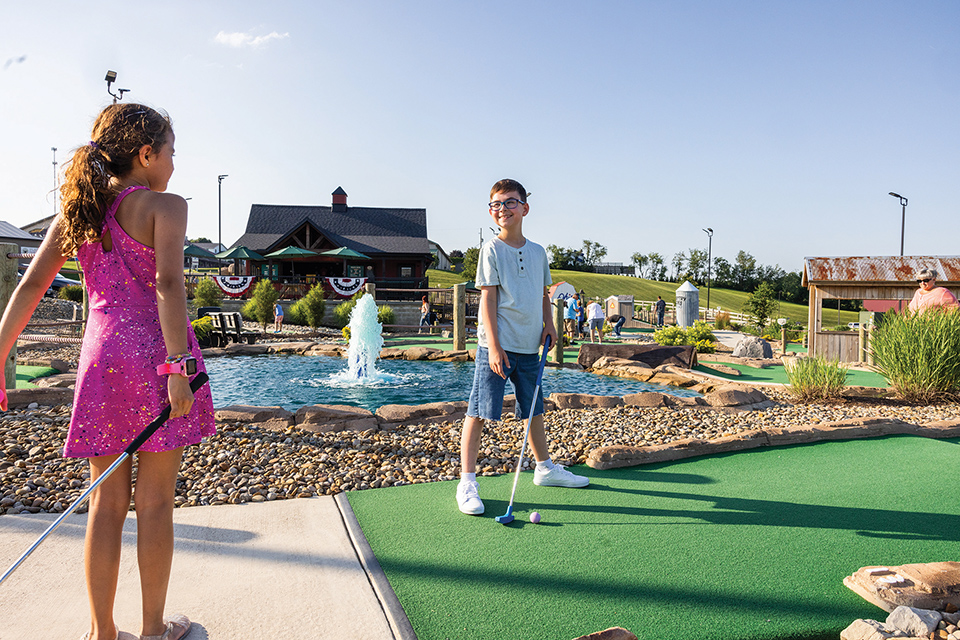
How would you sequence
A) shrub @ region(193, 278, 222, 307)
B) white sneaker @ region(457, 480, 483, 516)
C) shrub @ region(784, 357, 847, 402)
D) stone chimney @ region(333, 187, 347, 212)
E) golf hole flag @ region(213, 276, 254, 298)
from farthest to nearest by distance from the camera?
stone chimney @ region(333, 187, 347, 212), golf hole flag @ region(213, 276, 254, 298), shrub @ region(193, 278, 222, 307), shrub @ region(784, 357, 847, 402), white sneaker @ region(457, 480, 483, 516)

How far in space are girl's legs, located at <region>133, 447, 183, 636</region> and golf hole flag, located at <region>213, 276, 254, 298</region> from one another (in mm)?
22103

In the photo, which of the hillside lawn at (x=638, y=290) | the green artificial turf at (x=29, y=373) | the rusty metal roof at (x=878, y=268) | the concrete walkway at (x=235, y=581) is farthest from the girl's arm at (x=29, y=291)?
the hillside lawn at (x=638, y=290)

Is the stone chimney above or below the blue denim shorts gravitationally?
above

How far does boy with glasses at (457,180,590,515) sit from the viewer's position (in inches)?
117

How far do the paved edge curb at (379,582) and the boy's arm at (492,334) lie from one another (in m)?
0.98

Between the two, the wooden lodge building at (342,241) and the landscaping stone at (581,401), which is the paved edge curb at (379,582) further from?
the wooden lodge building at (342,241)

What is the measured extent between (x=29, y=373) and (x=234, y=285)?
49.2 ft

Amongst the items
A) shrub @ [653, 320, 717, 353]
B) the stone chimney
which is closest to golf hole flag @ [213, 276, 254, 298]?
the stone chimney

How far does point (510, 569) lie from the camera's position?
2.28 meters

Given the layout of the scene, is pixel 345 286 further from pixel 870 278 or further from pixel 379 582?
pixel 379 582

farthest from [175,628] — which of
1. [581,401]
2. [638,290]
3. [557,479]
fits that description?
[638,290]

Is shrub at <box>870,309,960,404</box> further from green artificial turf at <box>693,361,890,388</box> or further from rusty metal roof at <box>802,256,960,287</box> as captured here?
rusty metal roof at <box>802,256,960,287</box>

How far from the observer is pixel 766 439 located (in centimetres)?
427

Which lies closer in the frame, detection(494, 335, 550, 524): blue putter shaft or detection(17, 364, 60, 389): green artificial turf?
detection(494, 335, 550, 524): blue putter shaft
